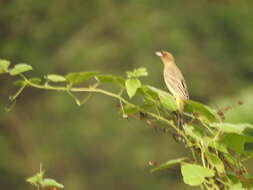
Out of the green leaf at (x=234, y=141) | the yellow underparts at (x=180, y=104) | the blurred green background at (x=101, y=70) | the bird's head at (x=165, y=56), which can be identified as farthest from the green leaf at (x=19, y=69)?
the blurred green background at (x=101, y=70)

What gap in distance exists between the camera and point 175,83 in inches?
82.4

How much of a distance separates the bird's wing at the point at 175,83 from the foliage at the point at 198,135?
0.14m

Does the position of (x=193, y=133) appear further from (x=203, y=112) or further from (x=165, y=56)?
(x=165, y=56)

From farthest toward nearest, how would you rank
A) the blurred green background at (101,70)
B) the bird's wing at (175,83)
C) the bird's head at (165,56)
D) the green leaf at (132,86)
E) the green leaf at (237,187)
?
1. the blurred green background at (101,70)
2. the bird's head at (165,56)
3. the bird's wing at (175,83)
4. the green leaf at (132,86)
5. the green leaf at (237,187)

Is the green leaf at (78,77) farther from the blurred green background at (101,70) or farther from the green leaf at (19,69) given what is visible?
the blurred green background at (101,70)

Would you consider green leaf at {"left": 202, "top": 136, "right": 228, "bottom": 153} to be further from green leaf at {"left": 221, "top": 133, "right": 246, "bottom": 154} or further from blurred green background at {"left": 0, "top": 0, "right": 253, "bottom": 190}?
blurred green background at {"left": 0, "top": 0, "right": 253, "bottom": 190}

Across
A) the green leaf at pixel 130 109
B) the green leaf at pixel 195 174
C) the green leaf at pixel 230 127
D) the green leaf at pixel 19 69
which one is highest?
the green leaf at pixel 19 69

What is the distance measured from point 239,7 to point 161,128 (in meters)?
15.0

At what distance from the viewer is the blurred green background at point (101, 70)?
1418 centimetres

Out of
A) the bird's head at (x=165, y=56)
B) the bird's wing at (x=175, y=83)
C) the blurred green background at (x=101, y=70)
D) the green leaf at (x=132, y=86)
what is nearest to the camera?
the green leaf at (x=132, y=86)

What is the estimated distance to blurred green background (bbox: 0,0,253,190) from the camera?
14.2 meters

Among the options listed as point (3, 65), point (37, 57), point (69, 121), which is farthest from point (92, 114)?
point (3, 65)

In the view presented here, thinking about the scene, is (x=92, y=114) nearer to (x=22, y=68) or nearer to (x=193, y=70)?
(x=193, y=70)

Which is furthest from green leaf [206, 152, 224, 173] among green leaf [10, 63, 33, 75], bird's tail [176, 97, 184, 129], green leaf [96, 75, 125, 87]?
green leaf [10, 63, 33, 75]
